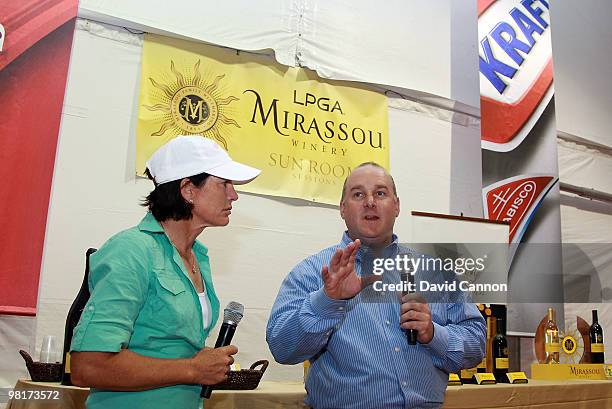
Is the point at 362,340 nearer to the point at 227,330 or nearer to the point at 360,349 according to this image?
the point at 360,349

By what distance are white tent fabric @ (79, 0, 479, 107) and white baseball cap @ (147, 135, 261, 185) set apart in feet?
5.44

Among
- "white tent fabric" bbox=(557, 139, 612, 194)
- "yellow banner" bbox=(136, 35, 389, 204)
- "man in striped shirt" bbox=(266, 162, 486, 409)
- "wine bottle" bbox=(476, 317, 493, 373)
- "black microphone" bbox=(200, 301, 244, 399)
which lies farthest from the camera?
"white tent fabric" bbox=(557, 139, 612, 194)

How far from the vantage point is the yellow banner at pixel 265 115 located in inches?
112

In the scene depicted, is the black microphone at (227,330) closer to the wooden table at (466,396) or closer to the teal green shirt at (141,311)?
the teal green shirt at (141,311)

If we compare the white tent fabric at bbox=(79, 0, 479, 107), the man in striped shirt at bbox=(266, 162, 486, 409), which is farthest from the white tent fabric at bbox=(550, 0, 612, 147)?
the man in striped shirt at bbox=(266, 162, 486, 409)

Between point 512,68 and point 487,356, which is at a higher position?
point 512,68

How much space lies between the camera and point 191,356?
4.05 ft

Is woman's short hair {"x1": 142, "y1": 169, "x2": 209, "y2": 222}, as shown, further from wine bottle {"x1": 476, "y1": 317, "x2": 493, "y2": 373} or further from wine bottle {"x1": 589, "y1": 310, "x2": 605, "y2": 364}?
wine bottle {"x1": 589, "y1": 310, "x2": 605, "y2": 364}

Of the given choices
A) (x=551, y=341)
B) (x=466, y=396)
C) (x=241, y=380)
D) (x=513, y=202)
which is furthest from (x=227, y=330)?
(x=513, y=202)

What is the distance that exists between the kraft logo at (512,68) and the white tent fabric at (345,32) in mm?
150

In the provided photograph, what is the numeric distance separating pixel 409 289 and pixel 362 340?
19 centimetres

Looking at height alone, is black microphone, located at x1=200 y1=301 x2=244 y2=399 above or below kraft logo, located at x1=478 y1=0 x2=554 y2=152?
below

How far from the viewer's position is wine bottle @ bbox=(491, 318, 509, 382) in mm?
2547

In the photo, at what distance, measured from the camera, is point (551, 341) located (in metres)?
3.03
